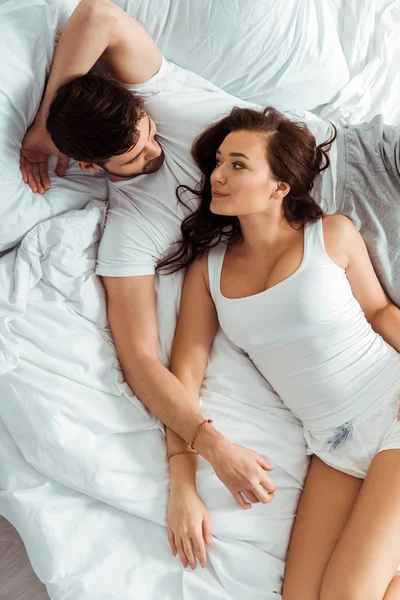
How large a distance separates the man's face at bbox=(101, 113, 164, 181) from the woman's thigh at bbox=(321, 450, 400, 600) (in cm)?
97

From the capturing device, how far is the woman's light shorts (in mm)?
1474

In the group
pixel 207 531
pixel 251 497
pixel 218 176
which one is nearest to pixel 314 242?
pixel 218 176

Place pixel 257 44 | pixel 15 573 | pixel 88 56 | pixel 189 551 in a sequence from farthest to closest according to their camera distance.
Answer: pixel 257 44 → pixel 15 573 → pixel 88 56 → pixel 189 551

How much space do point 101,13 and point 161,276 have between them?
675 mm

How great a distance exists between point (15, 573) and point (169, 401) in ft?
2.08

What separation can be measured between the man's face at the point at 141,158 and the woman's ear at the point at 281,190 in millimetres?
326

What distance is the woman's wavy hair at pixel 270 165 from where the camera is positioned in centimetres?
153

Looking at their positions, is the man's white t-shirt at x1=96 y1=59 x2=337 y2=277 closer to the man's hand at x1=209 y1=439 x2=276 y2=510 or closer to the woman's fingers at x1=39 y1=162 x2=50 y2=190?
the woman's fingers at x1=39 y1=162 x2=50 y2=190

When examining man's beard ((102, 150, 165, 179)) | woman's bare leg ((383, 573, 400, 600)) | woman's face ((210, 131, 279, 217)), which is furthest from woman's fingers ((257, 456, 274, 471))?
man's beard ((102, 150, 165, 179))

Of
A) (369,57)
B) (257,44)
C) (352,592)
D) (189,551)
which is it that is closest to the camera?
(352,592)

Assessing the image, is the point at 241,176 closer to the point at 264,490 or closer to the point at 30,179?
the point at 30,179

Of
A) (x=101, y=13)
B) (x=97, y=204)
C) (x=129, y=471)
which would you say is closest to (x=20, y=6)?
(x=101, y=13)

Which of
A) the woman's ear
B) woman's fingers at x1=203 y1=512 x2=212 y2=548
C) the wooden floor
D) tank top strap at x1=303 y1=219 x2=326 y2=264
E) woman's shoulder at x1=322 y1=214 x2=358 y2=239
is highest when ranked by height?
the woman's ear

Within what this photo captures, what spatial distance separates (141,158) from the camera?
157cm
